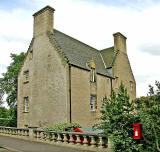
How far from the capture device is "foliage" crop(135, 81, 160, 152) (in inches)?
306

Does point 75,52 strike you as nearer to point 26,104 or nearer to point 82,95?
point 82,95

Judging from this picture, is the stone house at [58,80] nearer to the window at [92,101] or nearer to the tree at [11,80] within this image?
the window at [92,101]

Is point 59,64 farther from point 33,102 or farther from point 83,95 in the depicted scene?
point 33,102

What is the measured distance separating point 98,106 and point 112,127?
1301 centimetres

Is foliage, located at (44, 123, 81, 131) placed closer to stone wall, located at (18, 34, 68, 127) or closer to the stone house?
the stone house

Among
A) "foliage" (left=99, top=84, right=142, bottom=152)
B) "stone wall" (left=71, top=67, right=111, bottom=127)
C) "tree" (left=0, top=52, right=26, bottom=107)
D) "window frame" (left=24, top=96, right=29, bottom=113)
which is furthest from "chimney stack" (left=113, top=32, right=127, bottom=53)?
"foliage" (left=99, top=84, right=142, bottom=152)

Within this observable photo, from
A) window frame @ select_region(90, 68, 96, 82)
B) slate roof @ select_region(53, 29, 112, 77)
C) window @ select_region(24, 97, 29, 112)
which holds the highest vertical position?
slate roof @ select_region(53, 29, 112, 77)

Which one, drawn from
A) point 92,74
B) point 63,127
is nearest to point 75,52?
point 92,74

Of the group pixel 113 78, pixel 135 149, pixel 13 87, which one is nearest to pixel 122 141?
pixel 135 149

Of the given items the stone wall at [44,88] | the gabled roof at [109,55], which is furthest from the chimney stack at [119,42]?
the stone wall at [44,88]

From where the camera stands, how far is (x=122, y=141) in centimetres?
847

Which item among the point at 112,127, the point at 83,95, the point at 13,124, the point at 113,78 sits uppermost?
the point at 113,78

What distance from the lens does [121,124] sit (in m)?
8.79

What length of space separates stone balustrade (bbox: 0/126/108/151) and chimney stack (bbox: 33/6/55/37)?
11163mm
